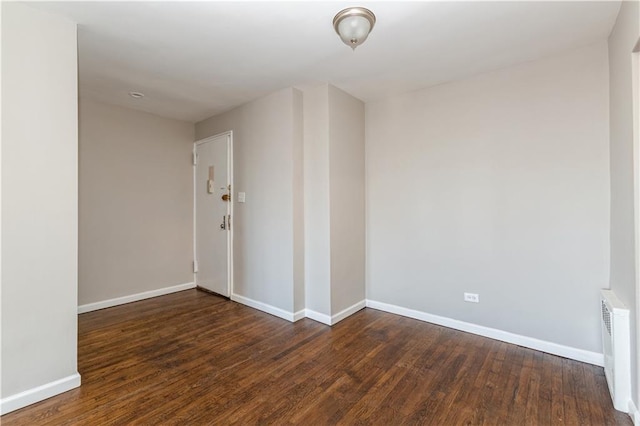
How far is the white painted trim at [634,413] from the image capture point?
5.21 feet

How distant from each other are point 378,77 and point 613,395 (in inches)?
115

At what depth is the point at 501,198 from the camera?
8.84ft

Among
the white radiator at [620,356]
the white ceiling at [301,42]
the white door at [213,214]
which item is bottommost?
the white radiator at [620,356]

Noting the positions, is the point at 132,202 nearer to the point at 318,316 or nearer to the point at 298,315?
the point at 298,315

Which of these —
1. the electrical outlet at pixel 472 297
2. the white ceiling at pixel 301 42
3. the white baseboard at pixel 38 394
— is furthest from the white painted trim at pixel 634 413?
the white baseboard at pixel 38 394

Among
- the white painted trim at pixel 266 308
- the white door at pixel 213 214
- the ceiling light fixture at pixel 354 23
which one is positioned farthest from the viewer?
the white door at pixel 213 214

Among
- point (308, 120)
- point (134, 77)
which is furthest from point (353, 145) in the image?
point (134, 77)

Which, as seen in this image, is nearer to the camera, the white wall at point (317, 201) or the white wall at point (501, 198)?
the white wall at point (501, 198)

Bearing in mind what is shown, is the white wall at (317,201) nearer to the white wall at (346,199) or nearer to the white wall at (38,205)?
the white wall at (346,199)

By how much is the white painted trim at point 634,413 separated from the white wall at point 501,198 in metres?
0.67

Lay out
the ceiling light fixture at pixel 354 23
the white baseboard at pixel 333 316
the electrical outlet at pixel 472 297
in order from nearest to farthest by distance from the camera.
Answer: the ceiling light fixture at pixel 354 23 < the electrical outlet at pixel 472 297 < the white baseboard at pixel 333 316

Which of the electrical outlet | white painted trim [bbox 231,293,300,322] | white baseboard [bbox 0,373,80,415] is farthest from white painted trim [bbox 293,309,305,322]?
white baseboard [bbox 0,373,80,415]

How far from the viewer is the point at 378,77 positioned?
290 centimetres

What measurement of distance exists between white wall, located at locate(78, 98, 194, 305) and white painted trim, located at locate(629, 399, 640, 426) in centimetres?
461
